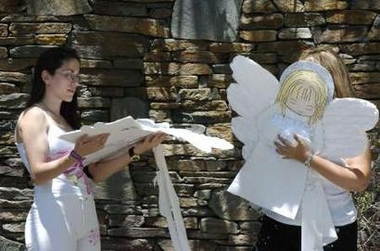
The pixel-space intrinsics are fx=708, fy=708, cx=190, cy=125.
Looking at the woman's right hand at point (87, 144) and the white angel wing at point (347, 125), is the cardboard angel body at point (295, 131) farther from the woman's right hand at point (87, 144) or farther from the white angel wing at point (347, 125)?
the woman's right hand at point (87, 144)

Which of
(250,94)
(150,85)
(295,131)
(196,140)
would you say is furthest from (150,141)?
(150,85)

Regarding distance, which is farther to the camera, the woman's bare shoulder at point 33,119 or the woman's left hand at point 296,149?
the woman's bare shoulder at point 33,119

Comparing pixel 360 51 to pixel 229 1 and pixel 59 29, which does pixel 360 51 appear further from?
pixel 59 29

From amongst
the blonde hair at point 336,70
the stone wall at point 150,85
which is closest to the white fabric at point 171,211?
the blonde hair at point 336,70

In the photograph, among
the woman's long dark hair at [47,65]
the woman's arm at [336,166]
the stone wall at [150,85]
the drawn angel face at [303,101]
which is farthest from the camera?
the stone wall at [150,85]

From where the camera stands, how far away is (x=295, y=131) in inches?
102

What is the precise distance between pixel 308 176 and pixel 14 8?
7.37 feet

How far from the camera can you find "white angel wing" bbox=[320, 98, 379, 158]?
2.49 metres

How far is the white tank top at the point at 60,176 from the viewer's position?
265 centimetres

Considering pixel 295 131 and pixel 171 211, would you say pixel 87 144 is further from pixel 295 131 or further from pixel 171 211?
pixel 295 131

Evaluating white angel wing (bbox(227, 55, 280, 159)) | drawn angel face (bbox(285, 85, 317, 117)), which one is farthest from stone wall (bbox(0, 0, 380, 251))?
drawn angel face (bbox(285, 85, 317, 117))

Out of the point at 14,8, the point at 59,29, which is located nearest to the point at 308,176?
the point at 59,29

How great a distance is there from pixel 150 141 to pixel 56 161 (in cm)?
40

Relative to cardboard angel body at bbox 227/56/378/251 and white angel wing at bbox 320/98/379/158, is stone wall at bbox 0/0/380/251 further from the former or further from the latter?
white angel wing at bbox 320/98/379/158
